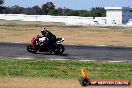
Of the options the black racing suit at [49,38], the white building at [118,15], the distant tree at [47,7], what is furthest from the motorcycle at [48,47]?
the distant tree at [47,7]

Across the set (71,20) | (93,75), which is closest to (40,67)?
(93,75)

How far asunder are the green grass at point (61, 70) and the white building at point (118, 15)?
9675 centimetres

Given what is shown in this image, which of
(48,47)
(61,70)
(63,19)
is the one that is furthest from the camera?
(63,19)

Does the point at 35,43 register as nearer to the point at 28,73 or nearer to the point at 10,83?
the point at 28,73

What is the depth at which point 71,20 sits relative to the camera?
110 metres

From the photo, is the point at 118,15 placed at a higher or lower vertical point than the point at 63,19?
higher

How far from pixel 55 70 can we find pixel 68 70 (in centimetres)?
64

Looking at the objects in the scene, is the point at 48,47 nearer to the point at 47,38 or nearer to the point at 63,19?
the point at 47,38

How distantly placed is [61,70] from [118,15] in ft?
340

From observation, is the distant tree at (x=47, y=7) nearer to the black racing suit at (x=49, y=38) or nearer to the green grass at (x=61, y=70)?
the black racing suit at (x=49, y=38)

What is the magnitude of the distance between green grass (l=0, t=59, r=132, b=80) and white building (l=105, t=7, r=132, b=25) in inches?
3809

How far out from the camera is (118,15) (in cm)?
12175

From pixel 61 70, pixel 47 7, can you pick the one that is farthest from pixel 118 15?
pixel 61 70

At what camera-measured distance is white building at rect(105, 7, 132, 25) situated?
12020 centimetres
